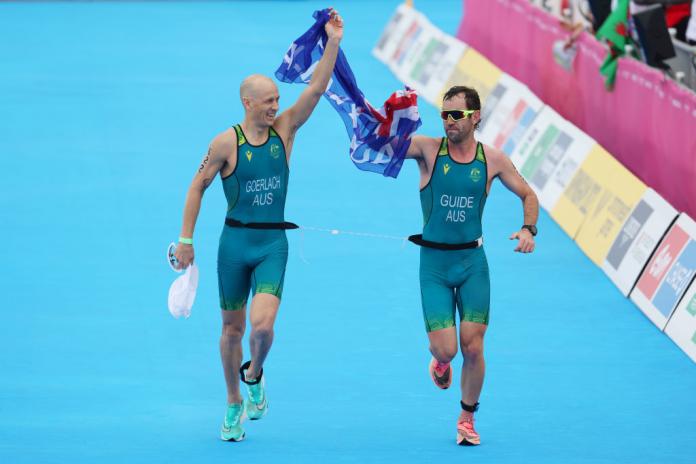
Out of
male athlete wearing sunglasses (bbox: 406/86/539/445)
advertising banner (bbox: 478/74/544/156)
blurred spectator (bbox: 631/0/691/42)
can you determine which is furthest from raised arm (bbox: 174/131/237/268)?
advertising banner (bbox: 478/74/544/156)

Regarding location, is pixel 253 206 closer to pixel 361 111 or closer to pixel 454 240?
pixel 361 111

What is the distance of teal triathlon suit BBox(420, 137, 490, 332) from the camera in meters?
8.58

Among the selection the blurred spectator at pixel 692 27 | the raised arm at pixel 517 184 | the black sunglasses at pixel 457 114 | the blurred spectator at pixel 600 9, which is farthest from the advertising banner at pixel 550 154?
the black sunglasses at pixel 457 114

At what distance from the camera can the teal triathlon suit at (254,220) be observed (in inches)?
332

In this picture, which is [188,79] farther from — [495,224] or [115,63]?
[495,224]

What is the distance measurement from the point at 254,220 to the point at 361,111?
1203 millimetres

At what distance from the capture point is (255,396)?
8969mm

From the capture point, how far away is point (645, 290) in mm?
11773

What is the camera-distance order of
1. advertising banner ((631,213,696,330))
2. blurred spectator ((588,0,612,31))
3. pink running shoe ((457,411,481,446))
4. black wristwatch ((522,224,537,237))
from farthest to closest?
blurred spectator ((588,0,612,31))
advertising banner ((631,213,696,330))
pink running shoe ((457,411,481,446))
black wristwatch ((522,224,537,237))

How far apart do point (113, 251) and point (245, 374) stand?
4.87m

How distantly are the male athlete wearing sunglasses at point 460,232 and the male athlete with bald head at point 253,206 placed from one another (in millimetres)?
926

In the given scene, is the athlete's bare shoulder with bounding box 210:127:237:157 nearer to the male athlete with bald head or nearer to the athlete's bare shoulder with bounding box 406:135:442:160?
the male athlete with bald head

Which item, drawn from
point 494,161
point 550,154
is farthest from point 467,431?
point 550,154

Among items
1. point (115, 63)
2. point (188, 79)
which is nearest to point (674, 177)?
point (188, 79)
